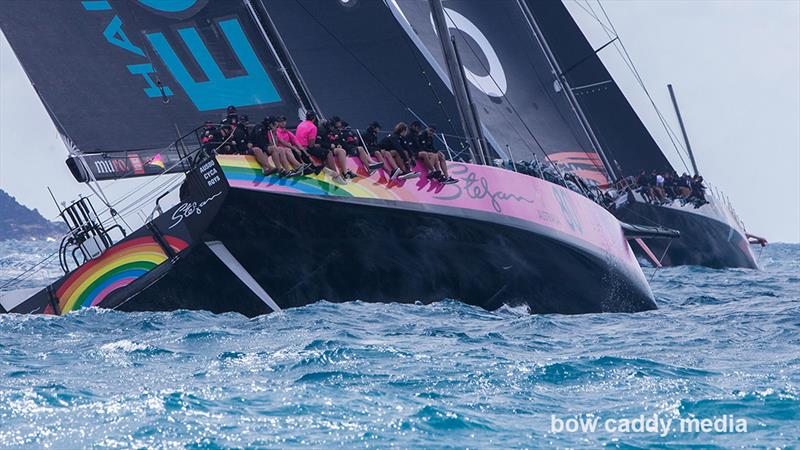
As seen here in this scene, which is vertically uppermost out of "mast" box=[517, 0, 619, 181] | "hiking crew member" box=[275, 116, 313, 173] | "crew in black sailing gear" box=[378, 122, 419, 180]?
"mast" box=[517, 0, 619, 181]

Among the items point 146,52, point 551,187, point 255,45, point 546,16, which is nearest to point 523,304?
point 551,187

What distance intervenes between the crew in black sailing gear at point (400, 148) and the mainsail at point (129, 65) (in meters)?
2.48

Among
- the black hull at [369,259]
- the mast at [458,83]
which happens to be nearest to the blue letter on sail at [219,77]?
the mast at [458,83]

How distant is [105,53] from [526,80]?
1110cm

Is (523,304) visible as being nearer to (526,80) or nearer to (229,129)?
(229,129)

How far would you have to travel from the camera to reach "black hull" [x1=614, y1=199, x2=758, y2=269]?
82.2 feet

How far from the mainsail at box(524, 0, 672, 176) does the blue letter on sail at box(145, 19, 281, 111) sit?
447 inches

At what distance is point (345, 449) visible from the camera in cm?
711

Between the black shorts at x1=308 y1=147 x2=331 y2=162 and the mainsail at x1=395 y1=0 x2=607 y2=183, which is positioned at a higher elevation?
the mainsail at x1=395 y1=0 x2=607 y2=183

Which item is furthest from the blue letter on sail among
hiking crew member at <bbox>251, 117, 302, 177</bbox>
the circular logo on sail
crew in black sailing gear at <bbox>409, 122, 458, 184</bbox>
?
the circular logo on sail

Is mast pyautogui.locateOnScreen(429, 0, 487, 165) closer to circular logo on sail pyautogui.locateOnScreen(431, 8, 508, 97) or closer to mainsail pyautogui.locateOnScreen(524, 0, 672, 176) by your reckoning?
circular logo on sail pyautogui.locateOnScreen(431, 8, 508, 97)

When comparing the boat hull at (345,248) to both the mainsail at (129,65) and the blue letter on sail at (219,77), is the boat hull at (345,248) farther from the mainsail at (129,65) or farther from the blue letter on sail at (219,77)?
the blue letter on sail at (219,77)

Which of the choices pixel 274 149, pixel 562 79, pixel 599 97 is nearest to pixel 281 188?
pixel 274 149

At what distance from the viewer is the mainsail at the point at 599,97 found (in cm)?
2644
